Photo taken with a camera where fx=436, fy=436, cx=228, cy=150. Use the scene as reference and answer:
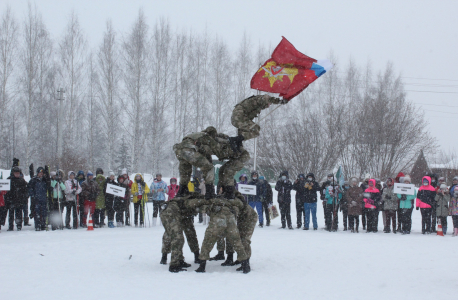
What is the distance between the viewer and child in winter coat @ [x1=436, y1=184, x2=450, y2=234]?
13.3 metres

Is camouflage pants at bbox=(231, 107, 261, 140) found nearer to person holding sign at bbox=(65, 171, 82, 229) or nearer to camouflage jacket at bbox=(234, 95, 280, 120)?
camouflage jacket at bbox=(234, 95, 280, 120)

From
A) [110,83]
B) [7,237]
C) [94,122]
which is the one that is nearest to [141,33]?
[110,83]

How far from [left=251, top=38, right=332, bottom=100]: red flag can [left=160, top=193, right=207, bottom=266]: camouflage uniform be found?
8.11 feet

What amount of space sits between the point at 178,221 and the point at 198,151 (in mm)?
1243

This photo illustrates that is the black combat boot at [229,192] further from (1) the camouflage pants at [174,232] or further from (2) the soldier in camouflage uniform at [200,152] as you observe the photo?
(1) the camouflage pants at [174,232]

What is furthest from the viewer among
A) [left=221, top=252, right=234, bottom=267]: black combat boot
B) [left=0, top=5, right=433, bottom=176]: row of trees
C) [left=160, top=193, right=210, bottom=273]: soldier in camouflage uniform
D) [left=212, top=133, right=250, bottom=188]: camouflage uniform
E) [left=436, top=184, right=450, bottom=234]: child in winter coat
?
[left=0, top=5, right=433, bottom=176]: row of trees

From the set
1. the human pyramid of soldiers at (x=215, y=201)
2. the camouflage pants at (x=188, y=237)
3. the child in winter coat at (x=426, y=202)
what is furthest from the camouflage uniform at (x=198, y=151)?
the child in winter coat at (x=426, y=202)

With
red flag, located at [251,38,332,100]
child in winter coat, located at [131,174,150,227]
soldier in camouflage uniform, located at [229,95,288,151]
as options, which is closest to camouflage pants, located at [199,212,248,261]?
soldier in camouflage uniform, located at [229,95,288,151]

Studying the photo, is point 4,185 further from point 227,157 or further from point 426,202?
point 426,202

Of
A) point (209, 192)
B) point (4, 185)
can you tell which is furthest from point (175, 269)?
point (4, 185)

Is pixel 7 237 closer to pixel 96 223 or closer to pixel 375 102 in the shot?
pixel 96 223

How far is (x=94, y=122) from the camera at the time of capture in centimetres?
3891

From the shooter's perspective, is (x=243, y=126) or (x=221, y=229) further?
(x=243, y=126)

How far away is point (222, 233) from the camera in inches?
279
